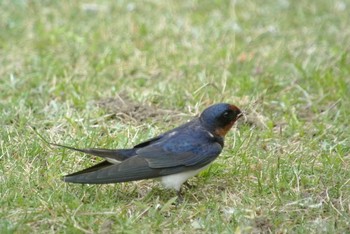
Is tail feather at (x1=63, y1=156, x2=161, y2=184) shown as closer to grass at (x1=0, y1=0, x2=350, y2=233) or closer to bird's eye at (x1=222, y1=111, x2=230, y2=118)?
grass at (x1=0, y1=0, x2=350, y2=233)

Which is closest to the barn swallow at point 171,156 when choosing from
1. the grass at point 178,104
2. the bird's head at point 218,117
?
the bird's head at point 218,117

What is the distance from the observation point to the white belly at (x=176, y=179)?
5000 millimetres

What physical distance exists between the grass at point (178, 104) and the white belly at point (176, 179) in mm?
97

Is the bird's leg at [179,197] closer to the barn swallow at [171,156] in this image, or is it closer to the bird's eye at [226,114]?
the barn swallow at [171,156]

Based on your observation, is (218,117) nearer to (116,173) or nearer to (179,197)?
Answer: (179,197)

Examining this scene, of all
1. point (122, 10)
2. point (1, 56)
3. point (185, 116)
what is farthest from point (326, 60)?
point (1, 56)

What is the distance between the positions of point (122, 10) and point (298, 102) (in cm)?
290

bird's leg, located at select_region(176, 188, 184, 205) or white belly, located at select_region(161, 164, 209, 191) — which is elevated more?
white belly, located at select_region(161, 164, 209, 191)

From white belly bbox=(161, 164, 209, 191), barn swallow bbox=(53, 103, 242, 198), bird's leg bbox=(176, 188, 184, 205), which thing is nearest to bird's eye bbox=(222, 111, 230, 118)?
barn swallow bbox=(53, 103, 242, 198)

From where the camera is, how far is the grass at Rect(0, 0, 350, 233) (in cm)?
476

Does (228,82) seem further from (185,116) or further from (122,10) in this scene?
(122,10)

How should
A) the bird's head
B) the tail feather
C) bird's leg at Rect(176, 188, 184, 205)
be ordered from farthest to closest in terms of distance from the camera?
the bird's head → bird's leg at Rect(176, 188, 184, 205) → the tail feather

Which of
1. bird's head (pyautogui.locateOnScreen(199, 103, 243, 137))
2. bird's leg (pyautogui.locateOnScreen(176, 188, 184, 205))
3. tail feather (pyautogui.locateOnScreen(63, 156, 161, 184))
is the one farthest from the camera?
bird's head (pyautogui.locateOnScreen(199, 103, 243, 137))

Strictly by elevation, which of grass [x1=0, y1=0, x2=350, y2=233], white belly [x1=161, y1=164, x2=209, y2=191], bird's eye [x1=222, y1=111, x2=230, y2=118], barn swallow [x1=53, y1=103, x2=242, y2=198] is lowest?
grass [x1=0, y1=0, x2=350, y2=233]
